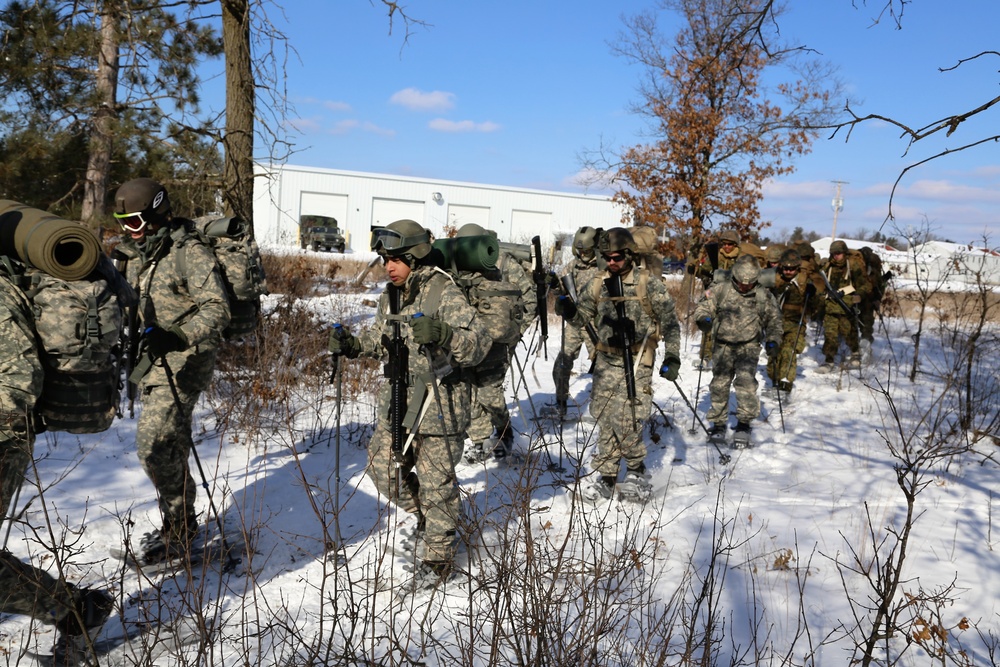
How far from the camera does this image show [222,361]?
302 inches

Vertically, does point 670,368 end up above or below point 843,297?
below

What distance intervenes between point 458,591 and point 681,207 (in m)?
13.5

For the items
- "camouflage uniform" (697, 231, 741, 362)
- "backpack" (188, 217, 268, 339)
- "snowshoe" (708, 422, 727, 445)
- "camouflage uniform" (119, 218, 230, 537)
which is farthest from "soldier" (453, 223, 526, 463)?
"camouflage uniform" (697, 231, 741, 362)

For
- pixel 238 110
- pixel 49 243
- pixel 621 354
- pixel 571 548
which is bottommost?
pixel 571 548

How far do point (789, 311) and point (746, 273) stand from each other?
10.5ft

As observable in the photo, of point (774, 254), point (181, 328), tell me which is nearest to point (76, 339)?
point (181, 328)

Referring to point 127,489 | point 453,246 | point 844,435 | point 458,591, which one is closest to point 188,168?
point 127,489

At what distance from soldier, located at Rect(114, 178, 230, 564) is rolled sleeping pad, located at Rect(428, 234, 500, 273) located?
137 centimetres

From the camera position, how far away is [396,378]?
3.91 m

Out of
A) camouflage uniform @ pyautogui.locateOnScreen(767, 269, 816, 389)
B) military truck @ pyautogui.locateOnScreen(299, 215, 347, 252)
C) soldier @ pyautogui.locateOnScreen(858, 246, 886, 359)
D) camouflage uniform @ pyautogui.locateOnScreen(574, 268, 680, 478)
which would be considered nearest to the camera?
camouflage uniform @ pyautogui.locateOnScreen(574, 268, 680, 478)

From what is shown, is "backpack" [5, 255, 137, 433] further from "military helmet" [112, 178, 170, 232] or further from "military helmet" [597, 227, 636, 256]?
"military helmet" [597, 227, 636, 256]

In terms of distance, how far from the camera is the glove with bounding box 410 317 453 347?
3525 mm

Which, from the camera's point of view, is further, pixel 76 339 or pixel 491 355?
pixel 491 355

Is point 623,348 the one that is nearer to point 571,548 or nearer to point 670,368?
point 670,368
